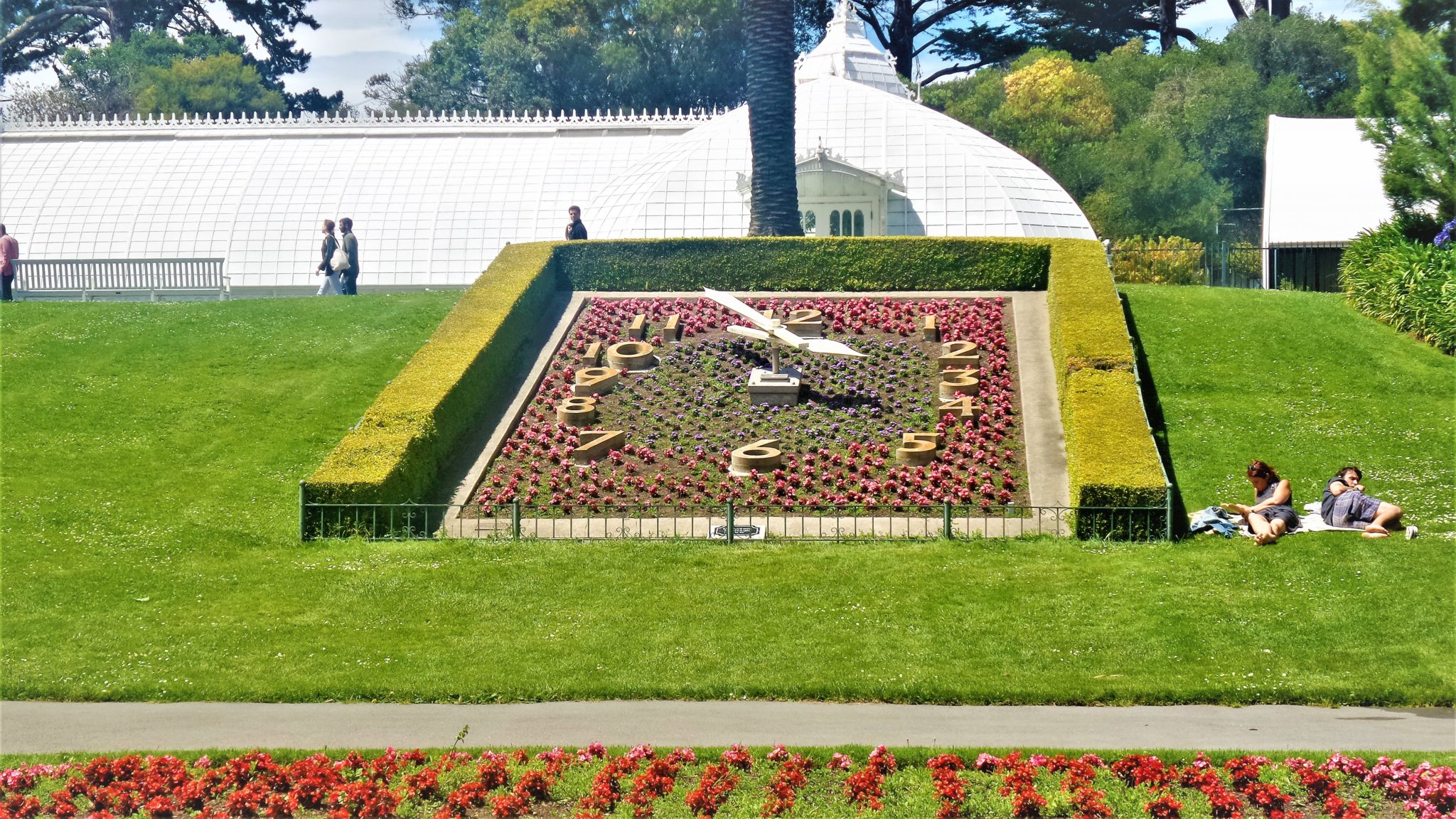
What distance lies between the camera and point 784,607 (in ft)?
45.0

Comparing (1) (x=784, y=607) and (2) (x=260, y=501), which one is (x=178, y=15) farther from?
(1) (x=784, y=607)

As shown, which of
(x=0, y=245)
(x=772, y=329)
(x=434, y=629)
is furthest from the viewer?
(x=0, y=245)

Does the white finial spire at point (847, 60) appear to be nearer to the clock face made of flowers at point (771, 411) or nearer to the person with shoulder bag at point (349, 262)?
the person with shoulder bag at point (349, 262)

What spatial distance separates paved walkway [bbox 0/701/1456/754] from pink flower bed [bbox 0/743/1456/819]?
588mm

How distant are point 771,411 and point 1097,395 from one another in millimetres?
4278

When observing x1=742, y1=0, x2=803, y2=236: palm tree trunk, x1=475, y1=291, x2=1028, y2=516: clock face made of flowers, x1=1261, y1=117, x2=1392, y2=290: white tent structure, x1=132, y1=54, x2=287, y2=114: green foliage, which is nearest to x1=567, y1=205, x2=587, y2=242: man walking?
x1=475, y1=291, x2=1028, y2=516: clock face made of flowers

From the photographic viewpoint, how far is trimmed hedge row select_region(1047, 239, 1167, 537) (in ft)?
53.1

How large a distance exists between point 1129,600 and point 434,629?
20.5 feet

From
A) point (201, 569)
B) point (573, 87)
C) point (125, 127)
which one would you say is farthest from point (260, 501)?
point (573, 87)

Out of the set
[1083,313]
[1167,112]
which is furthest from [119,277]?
[1167,112]

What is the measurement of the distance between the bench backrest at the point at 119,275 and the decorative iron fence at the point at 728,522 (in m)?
15.2

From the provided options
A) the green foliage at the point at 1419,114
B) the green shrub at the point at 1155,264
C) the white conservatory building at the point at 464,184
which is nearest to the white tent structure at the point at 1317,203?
the green shrub at the point at 1155,264

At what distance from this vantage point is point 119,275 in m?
30.4

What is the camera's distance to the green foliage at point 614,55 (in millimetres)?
57875
